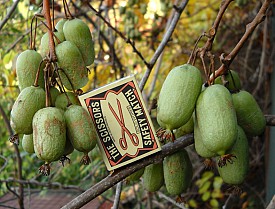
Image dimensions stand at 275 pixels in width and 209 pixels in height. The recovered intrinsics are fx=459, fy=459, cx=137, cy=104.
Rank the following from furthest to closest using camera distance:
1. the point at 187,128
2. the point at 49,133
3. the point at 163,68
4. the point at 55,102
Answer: the point at 163,68 < the point at 187,128 < the point at 55,102 < the point at 49,133

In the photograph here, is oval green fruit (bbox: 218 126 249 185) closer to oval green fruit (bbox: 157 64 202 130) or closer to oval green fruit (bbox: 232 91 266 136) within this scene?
oval green fruit (bbox: 232 91 266 136)

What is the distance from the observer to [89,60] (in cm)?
102

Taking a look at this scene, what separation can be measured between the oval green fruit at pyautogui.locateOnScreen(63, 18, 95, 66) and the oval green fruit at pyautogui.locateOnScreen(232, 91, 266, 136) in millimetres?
341

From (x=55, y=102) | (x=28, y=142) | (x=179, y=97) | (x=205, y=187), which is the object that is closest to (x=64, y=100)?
(x=55, y=102)

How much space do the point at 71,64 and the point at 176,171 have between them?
1.12 ft

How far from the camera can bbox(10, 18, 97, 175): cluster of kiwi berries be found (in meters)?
0.84

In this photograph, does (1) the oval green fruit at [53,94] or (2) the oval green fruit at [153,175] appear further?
(2) the oval green fruit at [153,175]

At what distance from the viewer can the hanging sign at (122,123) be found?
0.96 meters

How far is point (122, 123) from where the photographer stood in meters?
0.96

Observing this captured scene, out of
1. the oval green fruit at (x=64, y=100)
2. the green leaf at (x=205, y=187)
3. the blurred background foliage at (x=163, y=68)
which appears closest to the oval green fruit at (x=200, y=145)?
the oval green fruit at (x=64, y=100)

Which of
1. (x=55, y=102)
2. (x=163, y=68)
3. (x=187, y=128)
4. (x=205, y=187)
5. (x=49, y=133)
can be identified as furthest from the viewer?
(x=163, y=68)

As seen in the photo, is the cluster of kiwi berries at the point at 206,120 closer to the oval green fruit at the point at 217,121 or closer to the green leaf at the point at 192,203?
the oval green fruit at the point at 217,121

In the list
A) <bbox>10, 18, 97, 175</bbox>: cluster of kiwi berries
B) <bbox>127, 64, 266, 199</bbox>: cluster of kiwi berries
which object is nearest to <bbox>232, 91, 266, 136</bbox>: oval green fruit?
<bbox>127, 64, 266, 199</bbox>: cluster of kiwi berries

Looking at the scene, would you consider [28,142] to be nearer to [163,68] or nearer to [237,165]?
[237,165]
